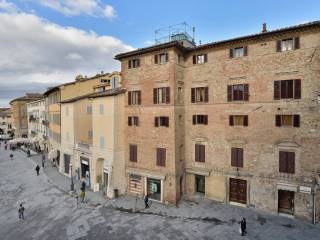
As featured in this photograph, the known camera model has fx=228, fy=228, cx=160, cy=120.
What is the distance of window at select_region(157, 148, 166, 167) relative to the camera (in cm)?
2381

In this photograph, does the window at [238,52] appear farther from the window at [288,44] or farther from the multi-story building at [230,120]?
the window at [288,44]

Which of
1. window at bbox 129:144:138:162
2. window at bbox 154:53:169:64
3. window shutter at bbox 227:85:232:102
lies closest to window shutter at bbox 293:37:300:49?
window shutter at bbox 227:85:232:102

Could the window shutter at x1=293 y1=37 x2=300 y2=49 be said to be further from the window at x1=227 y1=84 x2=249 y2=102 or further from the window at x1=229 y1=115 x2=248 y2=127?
the window at x1=229 y1=115 x2=248 y2=127

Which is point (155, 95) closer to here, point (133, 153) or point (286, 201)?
point (133, 153)

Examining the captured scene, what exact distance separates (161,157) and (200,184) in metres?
5.45

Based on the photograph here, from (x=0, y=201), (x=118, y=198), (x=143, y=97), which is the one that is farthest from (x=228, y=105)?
(x=0, y=201)

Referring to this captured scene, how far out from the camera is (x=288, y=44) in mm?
19422

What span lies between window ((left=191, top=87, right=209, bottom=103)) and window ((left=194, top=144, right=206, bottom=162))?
489cm

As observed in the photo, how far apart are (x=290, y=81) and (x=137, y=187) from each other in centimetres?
1860

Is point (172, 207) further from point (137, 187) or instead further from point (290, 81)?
point (290, 81)

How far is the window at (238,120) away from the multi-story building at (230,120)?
10cm

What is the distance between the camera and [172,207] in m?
22.8

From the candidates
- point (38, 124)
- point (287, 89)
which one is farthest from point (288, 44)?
point (38, 124)

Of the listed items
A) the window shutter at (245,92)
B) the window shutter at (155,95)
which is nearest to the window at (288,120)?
the window shutter at (245,92)
